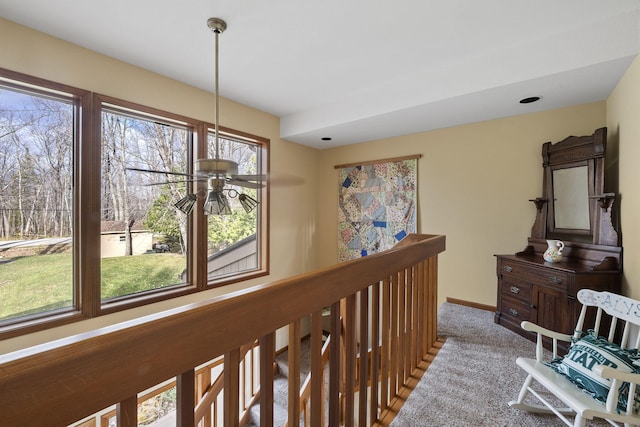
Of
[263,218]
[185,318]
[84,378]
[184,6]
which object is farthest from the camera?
[263,218]

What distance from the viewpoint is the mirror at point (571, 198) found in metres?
2.48

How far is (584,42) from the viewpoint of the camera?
1952 millimetres

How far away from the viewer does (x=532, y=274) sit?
7.83ft

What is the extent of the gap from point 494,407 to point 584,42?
2.47 m

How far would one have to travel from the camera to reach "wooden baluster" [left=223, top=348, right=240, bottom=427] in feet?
2.28

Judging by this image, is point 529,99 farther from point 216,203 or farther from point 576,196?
point 216,203

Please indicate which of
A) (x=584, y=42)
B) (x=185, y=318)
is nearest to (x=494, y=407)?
(x=185, y=318)

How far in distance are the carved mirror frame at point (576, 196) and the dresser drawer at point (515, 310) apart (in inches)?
29.0

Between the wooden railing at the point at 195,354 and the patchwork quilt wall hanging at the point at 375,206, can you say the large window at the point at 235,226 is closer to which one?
the patchwork quilt wall hanging at the point at 375,206

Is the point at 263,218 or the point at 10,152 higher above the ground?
the point at 10,152

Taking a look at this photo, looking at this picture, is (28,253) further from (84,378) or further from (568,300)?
(568,300)

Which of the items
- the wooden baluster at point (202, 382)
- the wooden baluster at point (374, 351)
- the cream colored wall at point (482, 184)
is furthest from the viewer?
the wooden baluster at point (202, 382)

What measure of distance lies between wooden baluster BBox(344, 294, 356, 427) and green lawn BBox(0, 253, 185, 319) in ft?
7.82

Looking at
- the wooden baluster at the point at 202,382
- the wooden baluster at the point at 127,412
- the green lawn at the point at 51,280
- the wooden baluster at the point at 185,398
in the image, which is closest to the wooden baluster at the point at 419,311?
the wooden baluster at the point at 185,398
